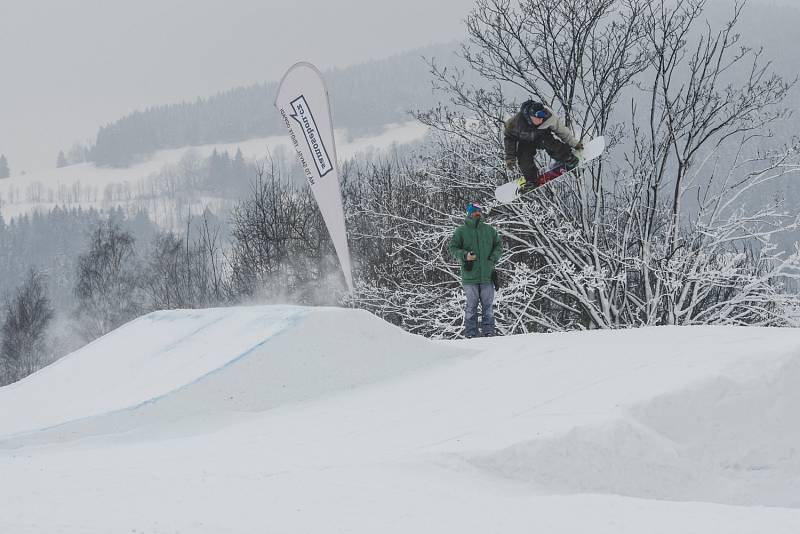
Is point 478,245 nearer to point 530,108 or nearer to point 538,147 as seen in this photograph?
point 530,108

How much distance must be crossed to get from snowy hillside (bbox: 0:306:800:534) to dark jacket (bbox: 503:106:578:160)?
3.34 metres

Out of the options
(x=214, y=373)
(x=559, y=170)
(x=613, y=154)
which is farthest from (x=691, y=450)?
(x=613, y=154)

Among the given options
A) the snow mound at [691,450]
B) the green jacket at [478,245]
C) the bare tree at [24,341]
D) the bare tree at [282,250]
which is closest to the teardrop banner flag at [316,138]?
the green jacket at [478,245]

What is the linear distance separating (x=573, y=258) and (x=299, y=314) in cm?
1025

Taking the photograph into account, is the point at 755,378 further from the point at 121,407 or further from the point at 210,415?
the point at 121,407

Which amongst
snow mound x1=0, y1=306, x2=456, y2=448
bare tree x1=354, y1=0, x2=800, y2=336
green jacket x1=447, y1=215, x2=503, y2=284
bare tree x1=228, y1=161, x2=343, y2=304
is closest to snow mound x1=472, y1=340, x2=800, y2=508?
snow mound x1=0, y1=306, x2=456, y2=448

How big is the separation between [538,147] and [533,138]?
417mm

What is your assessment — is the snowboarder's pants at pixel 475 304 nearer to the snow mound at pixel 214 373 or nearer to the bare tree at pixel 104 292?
the snow mound at pixel 214 373

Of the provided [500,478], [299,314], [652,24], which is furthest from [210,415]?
[652,24]

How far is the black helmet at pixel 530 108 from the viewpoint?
9688mm

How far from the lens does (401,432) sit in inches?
213

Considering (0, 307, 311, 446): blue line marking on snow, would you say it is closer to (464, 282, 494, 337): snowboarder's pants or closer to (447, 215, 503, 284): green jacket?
(447, 215, 503, 284): green jacket

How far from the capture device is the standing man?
941 cm

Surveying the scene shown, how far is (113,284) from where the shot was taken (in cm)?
5091
